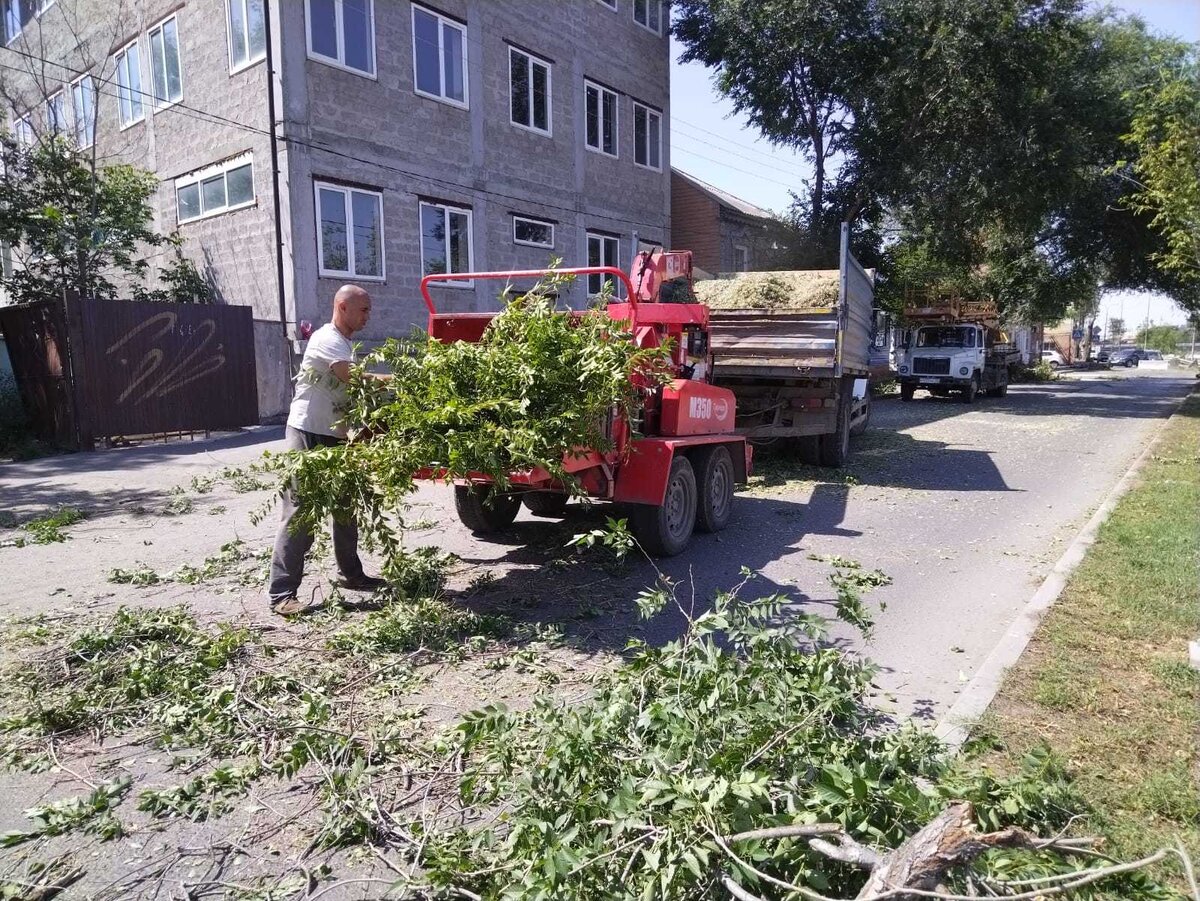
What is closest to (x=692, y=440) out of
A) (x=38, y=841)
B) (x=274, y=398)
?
→ (x=38, y=841)

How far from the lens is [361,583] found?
18.5 ft

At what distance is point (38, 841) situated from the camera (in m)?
2.89

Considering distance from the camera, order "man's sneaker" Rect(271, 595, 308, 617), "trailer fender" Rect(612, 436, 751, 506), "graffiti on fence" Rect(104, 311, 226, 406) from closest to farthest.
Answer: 1. "man's sneaker" Rect(271, 595, 308, 617)
2. "trailer fender" Rect(612, 436, 751, 506)
3. "graffiti on fence" Rect(104, 311, 226, 406)

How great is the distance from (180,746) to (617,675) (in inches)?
78.3

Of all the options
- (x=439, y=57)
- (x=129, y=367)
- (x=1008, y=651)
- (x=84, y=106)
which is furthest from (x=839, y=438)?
(x=84, y=106)

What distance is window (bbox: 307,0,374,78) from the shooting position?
13969 mm

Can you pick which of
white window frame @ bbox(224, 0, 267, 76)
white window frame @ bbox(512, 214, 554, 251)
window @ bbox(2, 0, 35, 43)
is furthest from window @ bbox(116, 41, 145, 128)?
white window frame @ bbox(512, 214, 554, 251)

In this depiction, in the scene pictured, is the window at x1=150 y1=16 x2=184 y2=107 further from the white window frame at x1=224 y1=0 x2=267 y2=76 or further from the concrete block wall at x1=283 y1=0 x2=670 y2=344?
the concrete block wall at x1=283 y1=0 x2=670 y2=344

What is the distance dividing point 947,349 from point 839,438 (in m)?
16.2

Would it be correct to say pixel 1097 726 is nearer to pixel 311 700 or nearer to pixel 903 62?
pixel 311 700

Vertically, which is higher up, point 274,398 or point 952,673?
point 274,398

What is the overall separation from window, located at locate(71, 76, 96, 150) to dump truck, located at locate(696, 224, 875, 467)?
16.7 meters

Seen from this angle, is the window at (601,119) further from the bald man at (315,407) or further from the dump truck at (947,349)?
the bald man at (315,407)

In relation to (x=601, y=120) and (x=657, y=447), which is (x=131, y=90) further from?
(x=657, y=447)
